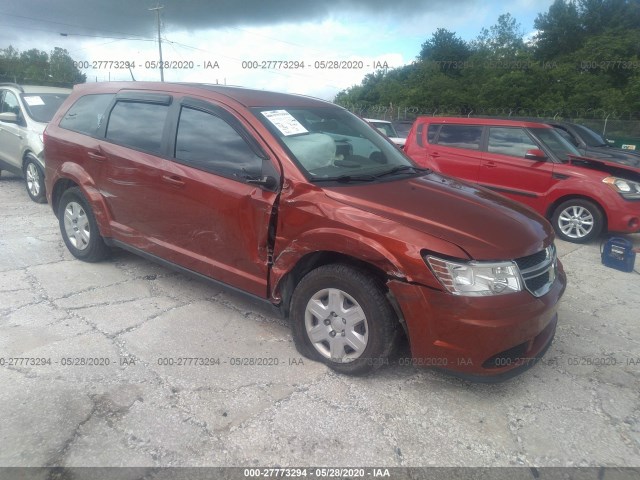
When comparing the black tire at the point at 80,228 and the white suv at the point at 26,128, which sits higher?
the white suv at the point at 26,128

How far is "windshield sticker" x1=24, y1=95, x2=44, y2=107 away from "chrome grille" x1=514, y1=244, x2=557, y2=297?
7.90 metres

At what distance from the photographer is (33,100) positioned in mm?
7707

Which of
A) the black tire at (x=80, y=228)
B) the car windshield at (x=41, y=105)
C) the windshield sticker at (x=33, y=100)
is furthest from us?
the windshield sticker at (x=33, y=100)

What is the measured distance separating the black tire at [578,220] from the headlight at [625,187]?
338mm

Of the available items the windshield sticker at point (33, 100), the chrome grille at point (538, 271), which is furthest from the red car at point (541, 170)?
the windshield sticker at point (33, 100)

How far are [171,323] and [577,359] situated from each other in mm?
3016

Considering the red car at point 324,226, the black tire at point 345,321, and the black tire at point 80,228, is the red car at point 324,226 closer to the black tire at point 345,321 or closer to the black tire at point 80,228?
the black tire at point 345,321

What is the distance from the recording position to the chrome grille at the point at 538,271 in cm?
275

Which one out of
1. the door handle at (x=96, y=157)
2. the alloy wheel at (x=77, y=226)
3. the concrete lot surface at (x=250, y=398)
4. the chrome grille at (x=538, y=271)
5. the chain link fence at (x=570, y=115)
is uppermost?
the chain link fence at (x=570, y=115)

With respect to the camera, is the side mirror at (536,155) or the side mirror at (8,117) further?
the side mirror at (8,117)

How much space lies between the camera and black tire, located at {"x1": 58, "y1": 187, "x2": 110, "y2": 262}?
4.59 meters

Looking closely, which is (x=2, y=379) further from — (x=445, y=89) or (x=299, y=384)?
(x=445, y=89)

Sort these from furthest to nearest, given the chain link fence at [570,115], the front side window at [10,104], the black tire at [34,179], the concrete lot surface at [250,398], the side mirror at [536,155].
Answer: the chain link fence at [570,115] → the front side window at [10,104] → the black tire at [34,179] → the side mirror at [536,155] → the concrete lot surface at [250,398]

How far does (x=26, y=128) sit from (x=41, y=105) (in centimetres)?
57
